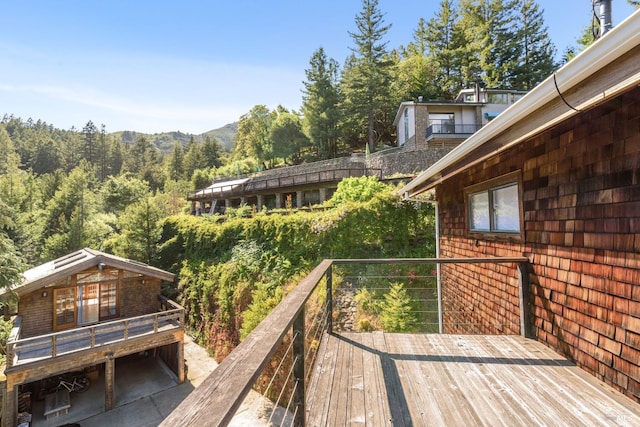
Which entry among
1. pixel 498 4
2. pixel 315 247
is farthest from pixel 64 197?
pixel 498 4

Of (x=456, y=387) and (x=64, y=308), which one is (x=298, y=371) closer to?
(x=456, y=387)

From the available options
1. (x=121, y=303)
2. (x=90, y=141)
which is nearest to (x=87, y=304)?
(x=121, y=303)

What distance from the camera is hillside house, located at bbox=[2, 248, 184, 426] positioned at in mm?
7367

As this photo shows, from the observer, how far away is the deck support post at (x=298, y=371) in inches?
60.0

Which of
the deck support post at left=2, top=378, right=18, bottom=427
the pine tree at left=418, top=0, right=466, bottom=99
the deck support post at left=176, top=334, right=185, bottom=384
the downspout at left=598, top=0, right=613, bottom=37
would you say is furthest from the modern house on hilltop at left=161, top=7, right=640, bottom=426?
the pine tree at left=418, top=0, right=466, bottom=99

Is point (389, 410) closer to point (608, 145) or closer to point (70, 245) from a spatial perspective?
point (608, 145)

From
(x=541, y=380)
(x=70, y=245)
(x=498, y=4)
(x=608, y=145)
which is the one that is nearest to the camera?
(x=608, y=145)

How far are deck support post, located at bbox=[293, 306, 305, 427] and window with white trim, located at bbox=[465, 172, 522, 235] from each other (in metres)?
2.86

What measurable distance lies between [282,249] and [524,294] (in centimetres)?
859

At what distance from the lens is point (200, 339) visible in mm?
11867

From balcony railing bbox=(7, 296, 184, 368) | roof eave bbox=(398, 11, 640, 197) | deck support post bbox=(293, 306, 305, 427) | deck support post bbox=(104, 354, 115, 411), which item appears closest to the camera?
roof eave bbox=(398, 11, 640, 197)

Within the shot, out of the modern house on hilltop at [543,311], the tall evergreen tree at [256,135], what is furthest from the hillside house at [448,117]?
the modern house on hilltop at [543,311]

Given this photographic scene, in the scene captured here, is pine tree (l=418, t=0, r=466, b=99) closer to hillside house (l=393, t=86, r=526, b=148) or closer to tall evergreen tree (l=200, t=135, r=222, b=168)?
hillside house (l=393, t=86, r=526, b=148)

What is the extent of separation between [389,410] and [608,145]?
2.37m
